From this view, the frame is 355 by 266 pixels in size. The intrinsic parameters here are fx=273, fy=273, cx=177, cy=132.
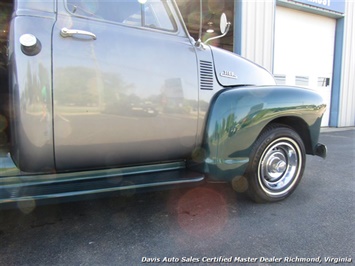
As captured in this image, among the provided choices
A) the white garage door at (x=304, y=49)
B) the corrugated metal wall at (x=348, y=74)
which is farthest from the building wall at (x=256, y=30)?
the corrugated metal wall at (x=348, y=74)

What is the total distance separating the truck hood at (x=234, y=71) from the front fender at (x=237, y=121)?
187mm

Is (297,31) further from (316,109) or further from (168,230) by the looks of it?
(168,230)

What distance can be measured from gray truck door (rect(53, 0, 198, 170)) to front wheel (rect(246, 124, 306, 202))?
0.73 metres

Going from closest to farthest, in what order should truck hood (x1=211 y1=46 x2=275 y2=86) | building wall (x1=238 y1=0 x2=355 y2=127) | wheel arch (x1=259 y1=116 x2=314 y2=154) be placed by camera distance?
1. truck hood (x1=211 y1=46 x2=275 y2=86)
2. wheel arch (x1=259 y1=116 x2=314 y2=154)
3. building wall (x1=238 y1=0 x2=355 y2=127)

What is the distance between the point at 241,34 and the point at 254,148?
5.55 meters

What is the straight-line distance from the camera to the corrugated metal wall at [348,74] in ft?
31.8

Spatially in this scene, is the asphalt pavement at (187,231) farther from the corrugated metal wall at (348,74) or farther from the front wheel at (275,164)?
the corrugated metal wall at (348,74)

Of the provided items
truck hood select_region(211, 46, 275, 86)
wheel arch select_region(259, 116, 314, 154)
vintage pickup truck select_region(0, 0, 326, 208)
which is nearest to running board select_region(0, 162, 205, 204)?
vintage pickup truck select_region(0, 0, 326, 208)

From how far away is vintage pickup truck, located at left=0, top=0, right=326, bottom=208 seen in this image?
1907 mm

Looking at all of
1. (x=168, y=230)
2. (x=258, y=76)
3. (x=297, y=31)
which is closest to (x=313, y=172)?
(x=258, y=76)

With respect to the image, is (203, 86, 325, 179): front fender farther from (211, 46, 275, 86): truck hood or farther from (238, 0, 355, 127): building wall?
(238, 0, 355, 127): building wall

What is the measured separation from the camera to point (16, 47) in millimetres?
1824

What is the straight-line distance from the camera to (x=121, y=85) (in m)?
2.12

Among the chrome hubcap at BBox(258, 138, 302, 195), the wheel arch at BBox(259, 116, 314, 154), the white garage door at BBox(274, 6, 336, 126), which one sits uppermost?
the white garage door at BBox(274, 6, 336, 126)
